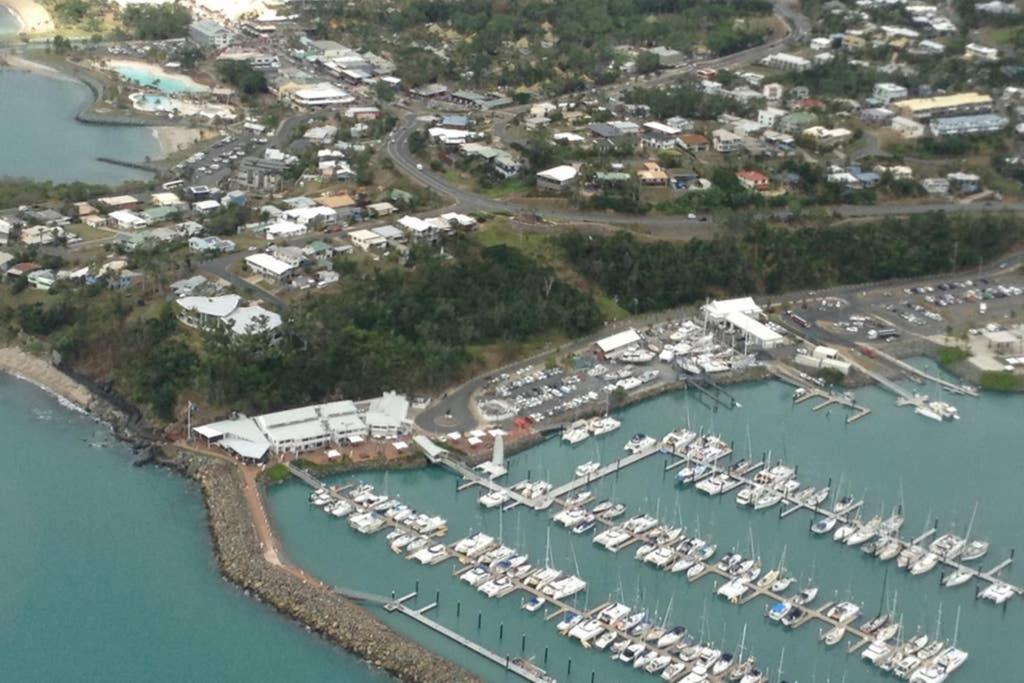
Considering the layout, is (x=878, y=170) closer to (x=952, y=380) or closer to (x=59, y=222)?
(x=952, y=380)

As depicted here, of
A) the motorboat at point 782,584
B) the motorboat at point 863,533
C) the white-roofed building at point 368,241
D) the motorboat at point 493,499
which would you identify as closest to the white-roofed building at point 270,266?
the white-roofed building at point 368,241

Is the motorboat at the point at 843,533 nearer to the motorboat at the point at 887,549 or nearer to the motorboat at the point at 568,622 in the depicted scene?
the motorboat at the point at 887,549

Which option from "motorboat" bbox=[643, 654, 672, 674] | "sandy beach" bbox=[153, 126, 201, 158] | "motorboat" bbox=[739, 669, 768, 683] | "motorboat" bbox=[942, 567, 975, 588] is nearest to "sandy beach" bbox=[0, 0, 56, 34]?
"sandy beach" bbox=[153, 126, 201, 158]

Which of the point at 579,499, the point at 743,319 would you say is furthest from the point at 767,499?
the point at 743,319

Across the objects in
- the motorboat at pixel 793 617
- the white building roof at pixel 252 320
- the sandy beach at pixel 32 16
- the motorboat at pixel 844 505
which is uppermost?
the white building roof at pixel 252 320

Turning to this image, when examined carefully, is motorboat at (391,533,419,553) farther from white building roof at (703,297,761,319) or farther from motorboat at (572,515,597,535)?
white building roof at (703,297,761,319)

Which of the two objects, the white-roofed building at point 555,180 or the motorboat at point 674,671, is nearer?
the motorboat at point 674,671

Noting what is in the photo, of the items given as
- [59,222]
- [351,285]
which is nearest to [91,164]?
[59,222]

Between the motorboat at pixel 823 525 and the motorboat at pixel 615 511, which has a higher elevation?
the motorboat at pixel 615 511
